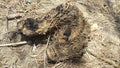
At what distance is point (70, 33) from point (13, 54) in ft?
2.58

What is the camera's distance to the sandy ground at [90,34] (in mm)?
3639

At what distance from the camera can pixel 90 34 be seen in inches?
158

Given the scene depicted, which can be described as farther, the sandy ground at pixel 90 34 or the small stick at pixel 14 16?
the small stick at pixel 14 16

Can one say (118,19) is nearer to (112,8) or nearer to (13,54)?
(112,8)

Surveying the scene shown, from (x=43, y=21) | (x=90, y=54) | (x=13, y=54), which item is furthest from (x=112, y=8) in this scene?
(x=13, y=54)

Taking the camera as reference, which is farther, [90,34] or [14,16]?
[14,16]

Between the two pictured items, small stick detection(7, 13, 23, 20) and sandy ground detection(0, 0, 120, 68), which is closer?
sandy ground detection(0, 0, 120, 68)

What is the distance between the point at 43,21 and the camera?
12.0 feet

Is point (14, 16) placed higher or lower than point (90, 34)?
higher

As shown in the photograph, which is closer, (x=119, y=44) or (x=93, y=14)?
(x=119, y=44)

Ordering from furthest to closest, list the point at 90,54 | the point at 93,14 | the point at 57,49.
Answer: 1. the point at 93,14
2. the point at 90,54
3. the point at 57,49

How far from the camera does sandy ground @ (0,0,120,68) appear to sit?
3.64 meters

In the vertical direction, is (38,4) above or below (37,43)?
above

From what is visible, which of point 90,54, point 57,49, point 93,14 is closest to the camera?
point 57,49
